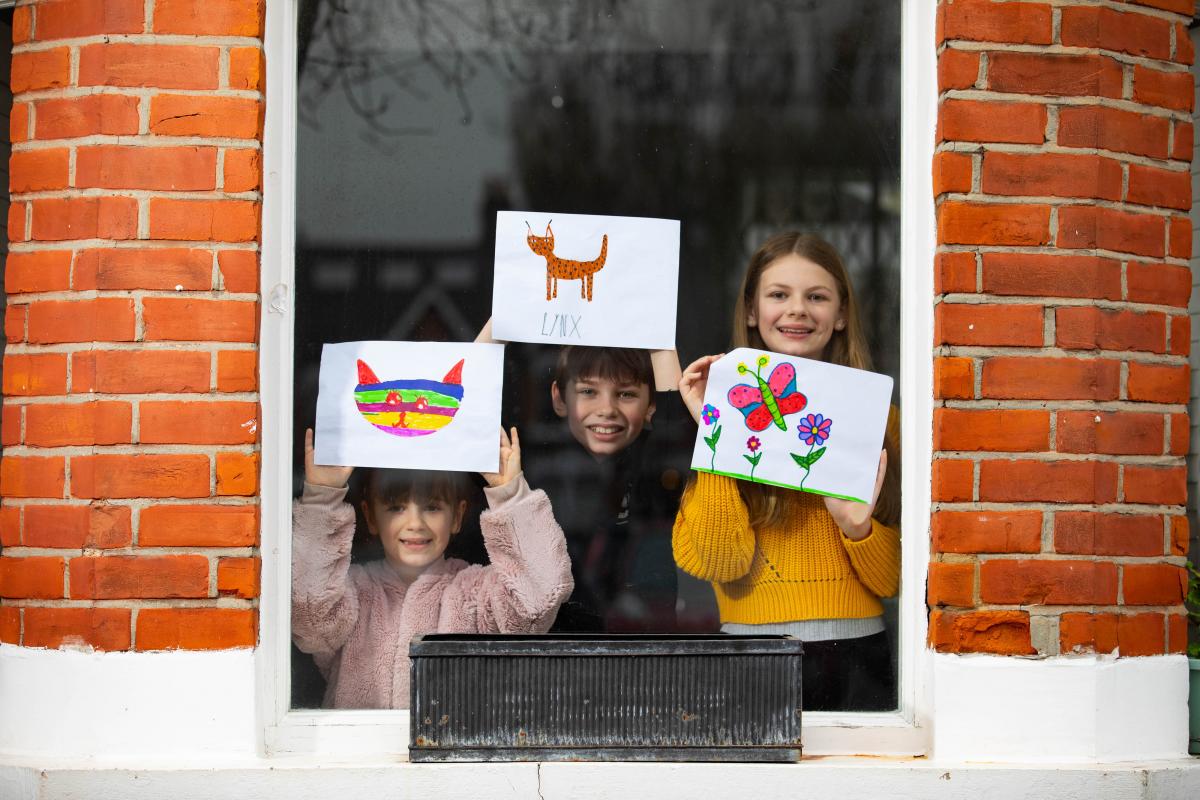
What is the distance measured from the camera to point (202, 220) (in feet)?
9.96

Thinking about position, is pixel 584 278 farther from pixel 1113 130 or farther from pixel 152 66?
pixel 1113 130

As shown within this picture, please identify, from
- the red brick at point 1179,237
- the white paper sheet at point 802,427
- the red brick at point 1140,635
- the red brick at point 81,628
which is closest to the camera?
the red brick at point 81,628

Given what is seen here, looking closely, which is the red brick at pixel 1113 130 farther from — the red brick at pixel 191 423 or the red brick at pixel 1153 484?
the red brick at pixel 191 423

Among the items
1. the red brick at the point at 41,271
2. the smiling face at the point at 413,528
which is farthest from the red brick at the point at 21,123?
the smiling face at the point at 413,528

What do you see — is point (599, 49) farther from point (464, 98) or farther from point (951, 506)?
point (951, 506)

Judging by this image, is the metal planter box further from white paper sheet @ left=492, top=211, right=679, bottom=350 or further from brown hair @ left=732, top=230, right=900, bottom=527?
white paper sheet @ left=492, top=211, right=679, bottom=350

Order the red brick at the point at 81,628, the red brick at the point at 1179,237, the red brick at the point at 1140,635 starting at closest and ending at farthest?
the red brick at the point at 81,628, the red brick at the point at 1140,635, the red brick at the point at 1179,237

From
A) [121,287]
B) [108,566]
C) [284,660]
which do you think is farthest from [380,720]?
[121,287]

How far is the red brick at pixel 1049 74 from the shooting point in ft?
10.3

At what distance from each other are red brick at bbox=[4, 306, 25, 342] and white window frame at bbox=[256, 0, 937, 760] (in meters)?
0.59

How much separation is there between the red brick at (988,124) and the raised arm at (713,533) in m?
1.06

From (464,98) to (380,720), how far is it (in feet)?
5.42

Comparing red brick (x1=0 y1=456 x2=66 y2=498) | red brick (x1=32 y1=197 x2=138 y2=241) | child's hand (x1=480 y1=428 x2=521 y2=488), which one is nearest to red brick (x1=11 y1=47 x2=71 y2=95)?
red brick (x1=32 y1=197 x2=138 y2=241)

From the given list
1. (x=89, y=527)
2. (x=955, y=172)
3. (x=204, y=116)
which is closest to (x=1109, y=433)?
(x=955, y=172)
